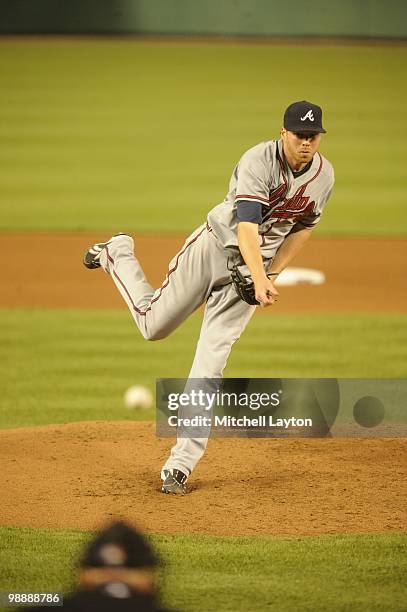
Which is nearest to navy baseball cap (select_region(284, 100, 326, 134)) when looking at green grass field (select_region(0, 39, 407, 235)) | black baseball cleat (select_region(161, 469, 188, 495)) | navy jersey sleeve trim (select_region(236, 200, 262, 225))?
navy jersey sleeve trim (select_region(236, 200, 262, 225))

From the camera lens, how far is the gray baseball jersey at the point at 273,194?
5.23 m

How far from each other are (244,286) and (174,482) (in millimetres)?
1035

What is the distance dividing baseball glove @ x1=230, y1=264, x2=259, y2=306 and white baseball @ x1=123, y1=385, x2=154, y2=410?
7.80 feet

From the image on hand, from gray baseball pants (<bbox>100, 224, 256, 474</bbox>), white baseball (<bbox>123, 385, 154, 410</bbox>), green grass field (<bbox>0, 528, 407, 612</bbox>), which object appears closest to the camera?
green grass field (<bbox>0, 528, 407, 612</bbox>)

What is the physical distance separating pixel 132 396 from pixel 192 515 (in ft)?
7.44

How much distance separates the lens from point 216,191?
16781 mm

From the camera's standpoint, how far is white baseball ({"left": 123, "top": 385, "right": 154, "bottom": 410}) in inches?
297

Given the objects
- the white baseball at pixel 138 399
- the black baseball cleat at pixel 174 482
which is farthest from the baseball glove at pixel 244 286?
the white baseball at pixel 138 399

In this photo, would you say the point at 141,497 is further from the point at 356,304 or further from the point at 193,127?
the point at 193,127

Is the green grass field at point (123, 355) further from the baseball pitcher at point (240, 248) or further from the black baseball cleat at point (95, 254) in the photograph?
the baseball pitcher at point (240, 248)

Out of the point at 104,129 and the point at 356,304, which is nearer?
the point at 356,304

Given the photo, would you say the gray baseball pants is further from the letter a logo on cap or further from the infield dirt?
the letter a logo on cap

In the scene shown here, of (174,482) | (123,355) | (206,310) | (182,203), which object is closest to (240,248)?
(206,310)

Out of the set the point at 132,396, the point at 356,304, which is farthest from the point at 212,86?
the point at 132,396
